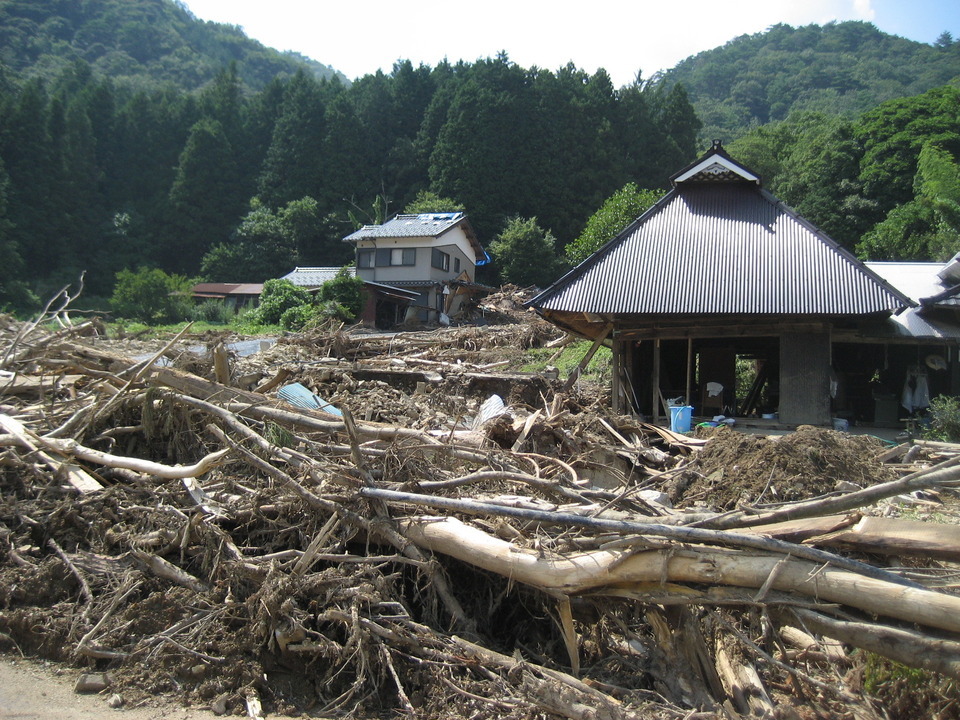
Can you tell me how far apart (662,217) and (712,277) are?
2294mm

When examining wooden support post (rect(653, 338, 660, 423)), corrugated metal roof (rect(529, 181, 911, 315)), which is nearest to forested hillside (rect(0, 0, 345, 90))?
corrugated metal roof (rect(529, 181, 911, 315))

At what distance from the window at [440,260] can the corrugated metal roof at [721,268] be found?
24351 millimetres

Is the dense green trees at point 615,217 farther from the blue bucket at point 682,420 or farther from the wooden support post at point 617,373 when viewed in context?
the blue bucket at point 682,420

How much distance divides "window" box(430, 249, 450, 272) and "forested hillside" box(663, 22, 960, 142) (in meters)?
42.0

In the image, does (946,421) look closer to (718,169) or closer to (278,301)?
(718,169)

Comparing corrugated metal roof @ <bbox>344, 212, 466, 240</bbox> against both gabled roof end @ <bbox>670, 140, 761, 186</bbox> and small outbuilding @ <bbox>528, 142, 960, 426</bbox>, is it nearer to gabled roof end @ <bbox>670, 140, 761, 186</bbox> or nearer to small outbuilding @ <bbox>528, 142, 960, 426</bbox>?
gabled roof end @ <bbox>670, 140, 761, 186</bbox>

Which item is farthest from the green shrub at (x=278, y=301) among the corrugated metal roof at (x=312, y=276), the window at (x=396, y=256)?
the window at (x=396, y=256)

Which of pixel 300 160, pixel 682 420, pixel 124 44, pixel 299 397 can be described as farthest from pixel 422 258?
pixel 124 44

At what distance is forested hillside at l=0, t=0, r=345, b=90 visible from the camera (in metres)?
79.1

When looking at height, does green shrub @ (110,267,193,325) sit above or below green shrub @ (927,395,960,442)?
above

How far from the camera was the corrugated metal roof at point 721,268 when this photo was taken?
37.3 feet

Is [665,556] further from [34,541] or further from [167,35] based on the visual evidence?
[167,35]

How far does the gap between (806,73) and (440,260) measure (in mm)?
73609

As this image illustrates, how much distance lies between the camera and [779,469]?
7.36 m
